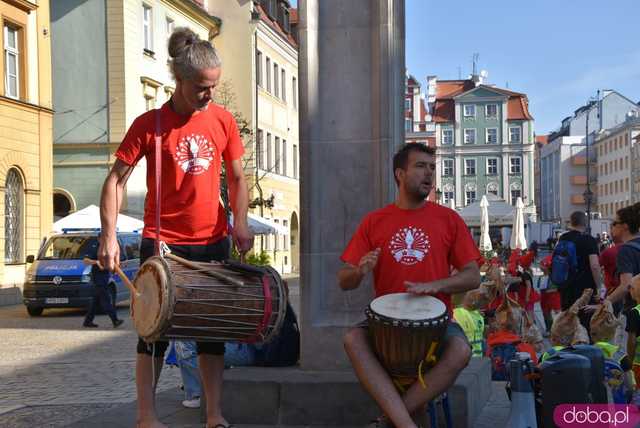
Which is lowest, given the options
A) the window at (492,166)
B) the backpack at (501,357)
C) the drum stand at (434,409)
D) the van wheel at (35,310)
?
the van wheel at (35,310)

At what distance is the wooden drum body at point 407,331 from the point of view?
4.61m

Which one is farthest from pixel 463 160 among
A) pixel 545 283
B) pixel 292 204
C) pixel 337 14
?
pixel 337 14

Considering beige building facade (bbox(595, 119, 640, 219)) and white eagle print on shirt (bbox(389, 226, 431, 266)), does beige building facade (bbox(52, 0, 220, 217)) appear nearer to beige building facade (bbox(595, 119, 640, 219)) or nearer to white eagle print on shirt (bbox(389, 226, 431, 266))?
white eagle print on shirt (bbox(389, 226, 431, 266))

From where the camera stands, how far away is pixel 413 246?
512cm

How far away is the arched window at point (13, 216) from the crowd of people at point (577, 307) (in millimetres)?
15947

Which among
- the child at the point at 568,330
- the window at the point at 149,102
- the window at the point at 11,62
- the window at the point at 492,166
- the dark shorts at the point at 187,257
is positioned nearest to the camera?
the dark shorts at the point at 187,257

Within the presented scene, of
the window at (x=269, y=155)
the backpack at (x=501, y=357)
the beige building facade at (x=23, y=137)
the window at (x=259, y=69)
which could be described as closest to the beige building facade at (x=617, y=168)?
the window at (x=269, y=155)

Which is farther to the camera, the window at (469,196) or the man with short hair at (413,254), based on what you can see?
the window at (469,196)

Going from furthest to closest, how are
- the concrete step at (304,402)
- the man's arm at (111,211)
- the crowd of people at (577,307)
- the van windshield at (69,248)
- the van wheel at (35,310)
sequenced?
the van windshield at (69,248) < the van wheel at (35,310) < the crowd of people at (577,307) < the concrete step at (304,402) < the man's arm at (111,211)

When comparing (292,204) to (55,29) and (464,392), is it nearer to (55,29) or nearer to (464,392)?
(55,29)

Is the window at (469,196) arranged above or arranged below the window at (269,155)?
below

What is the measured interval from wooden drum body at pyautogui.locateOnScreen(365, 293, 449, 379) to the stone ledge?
1.26 metres

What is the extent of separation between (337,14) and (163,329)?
9.73 ft

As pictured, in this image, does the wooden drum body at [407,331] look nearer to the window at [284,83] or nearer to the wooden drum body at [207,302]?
the wooden drum body at [207,302]
